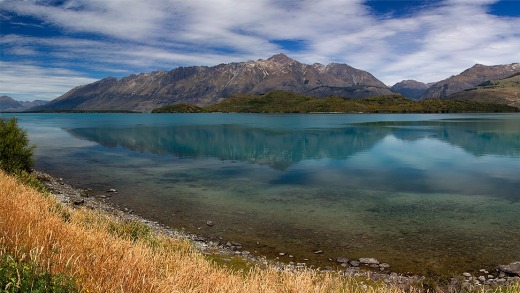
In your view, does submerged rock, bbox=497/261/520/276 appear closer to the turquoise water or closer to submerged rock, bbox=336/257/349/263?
the turquoise water

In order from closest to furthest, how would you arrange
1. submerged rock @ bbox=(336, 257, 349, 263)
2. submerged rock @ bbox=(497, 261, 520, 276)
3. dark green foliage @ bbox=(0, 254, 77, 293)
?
1. dark green foliage @ bbox=(0, 254, 77, 293)
2. submerged rock @ bbox=(497, 261, 520, 276)
3. submerged rock @ bbox=(336, 257, 349, 263)

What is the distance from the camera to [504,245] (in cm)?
2255

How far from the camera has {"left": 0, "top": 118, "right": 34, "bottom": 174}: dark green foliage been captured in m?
36.6

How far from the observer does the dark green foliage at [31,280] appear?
682cm

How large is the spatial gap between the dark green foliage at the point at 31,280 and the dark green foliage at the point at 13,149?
3324 cm

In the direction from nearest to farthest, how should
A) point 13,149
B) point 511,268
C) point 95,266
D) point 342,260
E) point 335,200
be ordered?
point 95,266
point 511,268
point 342,260
point 335,200
point 13,149

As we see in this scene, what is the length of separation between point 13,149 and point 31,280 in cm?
3800

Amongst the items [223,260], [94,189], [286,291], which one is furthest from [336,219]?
[94,189]

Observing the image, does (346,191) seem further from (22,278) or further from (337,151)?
(337,151)

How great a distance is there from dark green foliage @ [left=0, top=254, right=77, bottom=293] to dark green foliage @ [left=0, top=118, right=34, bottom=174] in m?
33.2

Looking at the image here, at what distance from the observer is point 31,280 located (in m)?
7.20

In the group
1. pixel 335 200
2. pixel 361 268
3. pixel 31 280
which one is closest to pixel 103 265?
pixel 31 280

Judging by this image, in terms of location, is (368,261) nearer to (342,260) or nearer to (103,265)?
(342,260)

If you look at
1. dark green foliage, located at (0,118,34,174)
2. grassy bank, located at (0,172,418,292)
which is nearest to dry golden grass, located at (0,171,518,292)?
grassy bank, located at (0,172,418,292)
